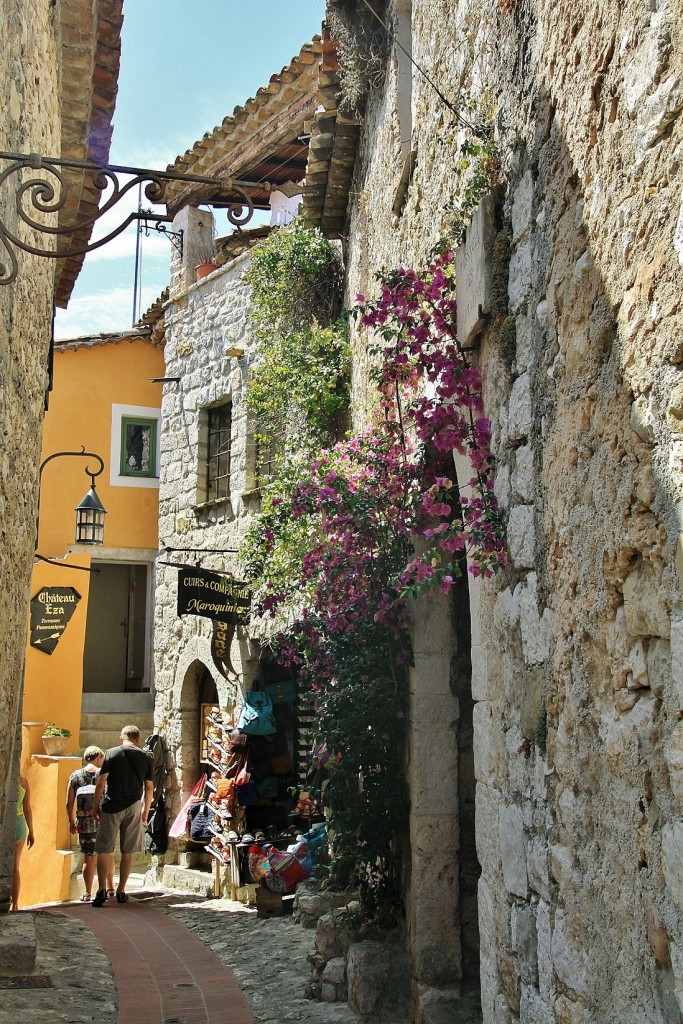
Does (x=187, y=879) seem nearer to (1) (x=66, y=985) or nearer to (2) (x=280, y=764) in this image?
(2) (x=280, y=764)

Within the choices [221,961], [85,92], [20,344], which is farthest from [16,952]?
[85,92]

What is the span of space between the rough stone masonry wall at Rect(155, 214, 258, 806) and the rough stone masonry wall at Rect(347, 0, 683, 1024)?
733cm

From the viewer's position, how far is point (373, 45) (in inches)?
261

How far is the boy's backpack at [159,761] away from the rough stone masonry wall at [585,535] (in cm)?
847

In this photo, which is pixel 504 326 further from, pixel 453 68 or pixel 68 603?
pixel 68 603

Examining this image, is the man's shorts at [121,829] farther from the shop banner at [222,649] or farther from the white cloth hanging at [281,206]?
the white cloth hanging at [281,206]

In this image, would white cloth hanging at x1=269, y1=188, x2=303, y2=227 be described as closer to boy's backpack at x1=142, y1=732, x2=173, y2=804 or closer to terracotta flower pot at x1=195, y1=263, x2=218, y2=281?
terracotta flower pot at x1=195, y1=263, x2=218, y2=281

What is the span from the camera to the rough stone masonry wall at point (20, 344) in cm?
439

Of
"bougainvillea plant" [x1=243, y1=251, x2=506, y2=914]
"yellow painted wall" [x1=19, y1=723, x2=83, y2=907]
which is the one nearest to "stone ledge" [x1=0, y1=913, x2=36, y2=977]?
"bougainvillea plant" [x1=243, y1=251, x2=506, y2=914]

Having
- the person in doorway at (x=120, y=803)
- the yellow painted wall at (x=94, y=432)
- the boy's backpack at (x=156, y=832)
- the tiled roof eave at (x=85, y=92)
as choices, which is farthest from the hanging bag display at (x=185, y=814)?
the yellow painted wall at (x=94, y=432)

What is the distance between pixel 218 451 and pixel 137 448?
4166mm

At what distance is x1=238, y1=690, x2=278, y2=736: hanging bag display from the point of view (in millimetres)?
9477

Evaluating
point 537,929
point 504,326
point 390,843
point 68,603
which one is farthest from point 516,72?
point 68,603

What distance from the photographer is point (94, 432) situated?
15422 mm
